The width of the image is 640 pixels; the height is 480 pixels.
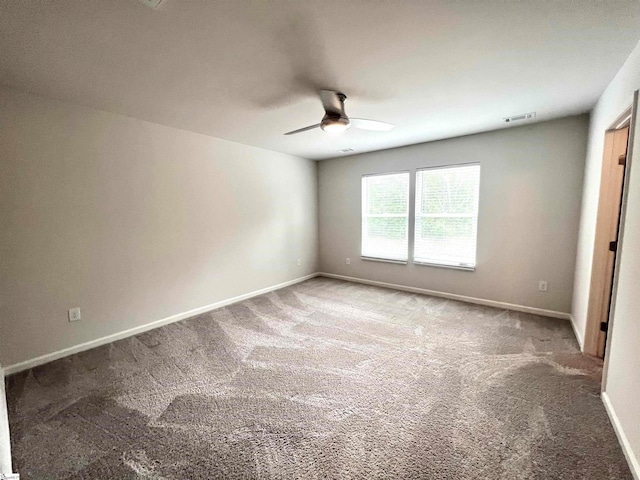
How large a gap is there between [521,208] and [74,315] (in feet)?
17.3

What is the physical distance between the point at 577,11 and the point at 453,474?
2.52 m

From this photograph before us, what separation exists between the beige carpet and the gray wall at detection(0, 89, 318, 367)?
1.52ft

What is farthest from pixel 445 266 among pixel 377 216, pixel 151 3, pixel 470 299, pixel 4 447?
pixel 4 447

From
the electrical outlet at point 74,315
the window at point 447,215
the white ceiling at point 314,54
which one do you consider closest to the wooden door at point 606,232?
the white ceiling at point 314,54

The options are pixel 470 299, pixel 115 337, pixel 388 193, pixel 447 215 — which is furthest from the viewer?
pixel 388 193

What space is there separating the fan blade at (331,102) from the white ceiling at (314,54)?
62mm

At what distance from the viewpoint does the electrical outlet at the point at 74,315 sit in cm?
261

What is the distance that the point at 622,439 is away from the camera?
1.51 m

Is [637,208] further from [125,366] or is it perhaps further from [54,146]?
[54,146]

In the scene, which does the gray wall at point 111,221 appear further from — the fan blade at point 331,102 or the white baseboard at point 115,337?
the fan blade at point 331,102

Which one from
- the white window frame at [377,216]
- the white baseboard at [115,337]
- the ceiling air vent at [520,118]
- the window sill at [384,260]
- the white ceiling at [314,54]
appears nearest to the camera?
the white ceiling at [314,54]

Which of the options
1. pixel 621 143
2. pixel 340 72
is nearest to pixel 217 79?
pixel 340 72

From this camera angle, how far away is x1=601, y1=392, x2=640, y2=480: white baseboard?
1.34 metres

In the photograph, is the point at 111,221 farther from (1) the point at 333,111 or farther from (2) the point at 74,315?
(1) the point at 333,111
